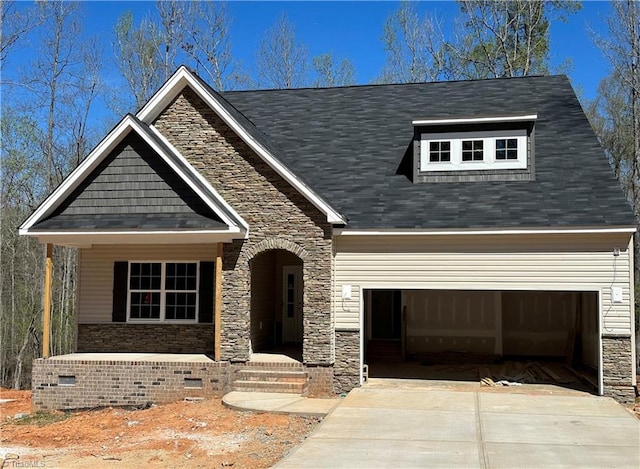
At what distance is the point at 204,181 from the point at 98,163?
2.39 metres

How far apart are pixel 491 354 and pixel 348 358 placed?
5560mm

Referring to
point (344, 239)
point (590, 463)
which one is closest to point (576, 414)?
point (590, 463)

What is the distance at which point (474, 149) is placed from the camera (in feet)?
49.7

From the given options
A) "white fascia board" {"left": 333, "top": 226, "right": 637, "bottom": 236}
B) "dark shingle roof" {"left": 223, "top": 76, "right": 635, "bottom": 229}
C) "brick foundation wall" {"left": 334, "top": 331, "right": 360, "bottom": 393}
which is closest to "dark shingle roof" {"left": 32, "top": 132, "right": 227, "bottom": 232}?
"dark shingle roof" {"left": 223, "top": 76, "right": 635, "bottom": 229}

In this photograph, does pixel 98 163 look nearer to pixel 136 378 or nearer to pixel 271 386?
pixel 136 378

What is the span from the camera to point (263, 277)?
1636 centimetres

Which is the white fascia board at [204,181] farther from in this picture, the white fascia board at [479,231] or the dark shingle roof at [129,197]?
the white fascia board at [479,231]

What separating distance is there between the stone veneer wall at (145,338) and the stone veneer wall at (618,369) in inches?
352

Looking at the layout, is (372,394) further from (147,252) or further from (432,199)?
(147,252)

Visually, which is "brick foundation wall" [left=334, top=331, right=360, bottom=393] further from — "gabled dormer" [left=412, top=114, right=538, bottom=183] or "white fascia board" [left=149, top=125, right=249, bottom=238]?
"gabled dormer" [left=412, top=114, right=538, bottom=183]

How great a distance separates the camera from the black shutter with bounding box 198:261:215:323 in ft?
50.9

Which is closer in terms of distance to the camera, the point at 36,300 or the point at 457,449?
the point at 457,449

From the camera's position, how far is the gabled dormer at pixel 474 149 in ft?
48.3

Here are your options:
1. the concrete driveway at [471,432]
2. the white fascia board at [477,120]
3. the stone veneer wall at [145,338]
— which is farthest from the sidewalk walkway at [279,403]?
the white fascia board at [477,120]
